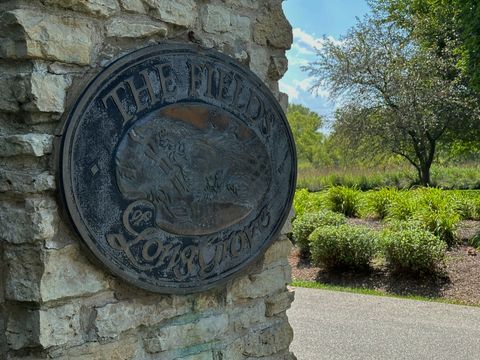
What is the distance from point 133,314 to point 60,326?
0.34 m

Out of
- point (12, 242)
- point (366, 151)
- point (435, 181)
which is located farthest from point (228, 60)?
point (435, 181)

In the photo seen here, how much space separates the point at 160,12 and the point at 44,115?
28.4 inches

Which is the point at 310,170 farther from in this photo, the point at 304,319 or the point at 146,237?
the point at 146,237

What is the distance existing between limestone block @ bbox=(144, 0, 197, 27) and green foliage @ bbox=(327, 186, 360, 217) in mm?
10670

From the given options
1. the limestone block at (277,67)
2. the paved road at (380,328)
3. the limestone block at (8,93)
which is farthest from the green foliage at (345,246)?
the limestone block at (8,93)

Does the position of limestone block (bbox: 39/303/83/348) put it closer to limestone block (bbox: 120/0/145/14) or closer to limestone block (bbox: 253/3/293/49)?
limestone block (bbox: 120/0/145/14)

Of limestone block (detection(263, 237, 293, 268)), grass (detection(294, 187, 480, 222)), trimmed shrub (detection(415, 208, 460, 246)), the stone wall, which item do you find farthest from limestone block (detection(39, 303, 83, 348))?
grass (detection(294, 187, 480, 222))

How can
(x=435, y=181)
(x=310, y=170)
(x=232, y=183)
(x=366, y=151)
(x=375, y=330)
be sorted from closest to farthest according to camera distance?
(x=232, y=183) < (x=375, y=330) < (x=366, y=151) < (x=435, y=181) < (x=310, y=170)

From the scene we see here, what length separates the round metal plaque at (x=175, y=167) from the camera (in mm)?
2424

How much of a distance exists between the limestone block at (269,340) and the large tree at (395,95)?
1538 centimetres

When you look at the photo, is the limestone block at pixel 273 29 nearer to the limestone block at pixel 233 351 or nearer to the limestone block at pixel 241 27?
the limestone block at pixel 241 27

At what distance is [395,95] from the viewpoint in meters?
18.5

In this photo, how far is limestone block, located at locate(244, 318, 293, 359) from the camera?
3127 millimetres

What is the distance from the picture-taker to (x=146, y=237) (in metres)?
2.56
